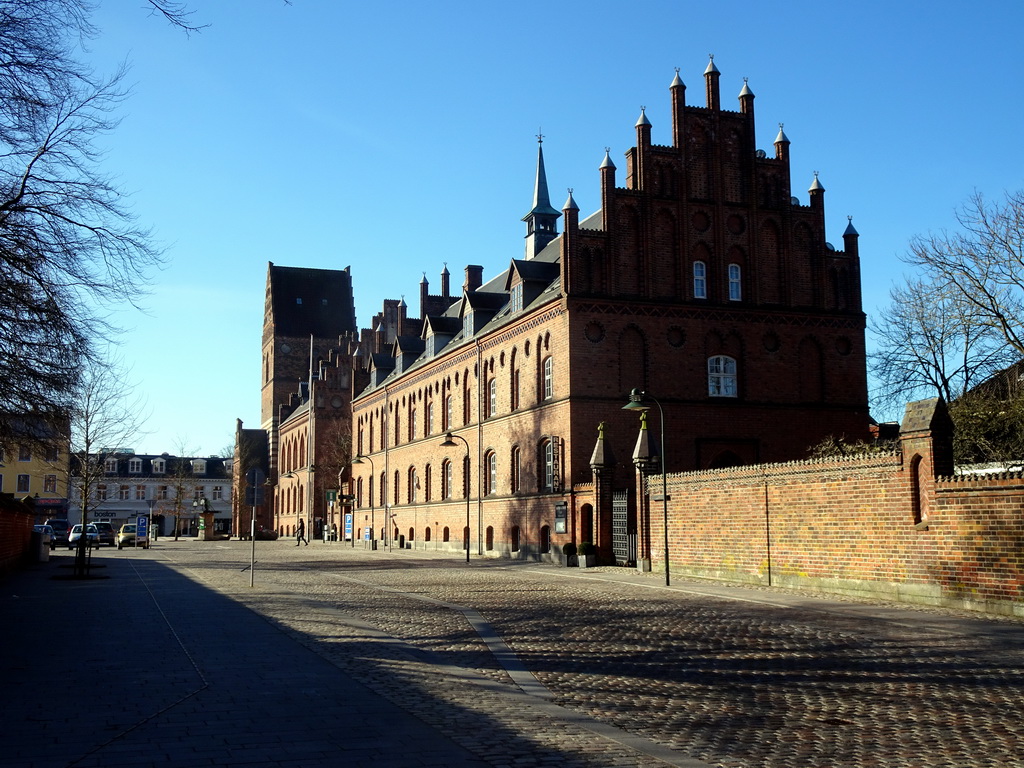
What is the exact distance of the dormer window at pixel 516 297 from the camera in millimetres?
43031

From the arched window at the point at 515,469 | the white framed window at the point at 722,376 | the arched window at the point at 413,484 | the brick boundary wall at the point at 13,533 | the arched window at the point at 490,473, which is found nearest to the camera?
the brick boundary wall at the point at 13,533

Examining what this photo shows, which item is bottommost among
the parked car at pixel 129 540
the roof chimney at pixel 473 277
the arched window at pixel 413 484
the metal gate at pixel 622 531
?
the parked car at pixel 129 540

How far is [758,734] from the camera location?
8000mm

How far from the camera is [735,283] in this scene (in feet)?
130

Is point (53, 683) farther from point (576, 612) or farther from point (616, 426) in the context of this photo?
point (616, 426)

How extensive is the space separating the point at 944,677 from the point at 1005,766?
13.1 feet

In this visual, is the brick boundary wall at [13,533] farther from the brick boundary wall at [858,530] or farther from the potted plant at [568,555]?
the brick boundary wall at [858,530]

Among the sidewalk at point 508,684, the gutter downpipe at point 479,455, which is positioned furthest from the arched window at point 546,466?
the sidewalk at point 508,684

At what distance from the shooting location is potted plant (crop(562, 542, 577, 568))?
116 feet

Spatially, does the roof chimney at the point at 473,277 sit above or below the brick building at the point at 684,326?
above

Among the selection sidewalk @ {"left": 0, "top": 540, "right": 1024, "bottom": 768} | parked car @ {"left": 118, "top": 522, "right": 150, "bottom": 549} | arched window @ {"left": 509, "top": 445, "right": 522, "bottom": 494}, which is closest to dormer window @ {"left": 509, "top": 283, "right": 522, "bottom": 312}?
arched window @ {"left": 509, "top": 445, "right": 522, "bottom": 494}

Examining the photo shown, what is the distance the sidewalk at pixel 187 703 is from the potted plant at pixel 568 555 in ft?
65.6

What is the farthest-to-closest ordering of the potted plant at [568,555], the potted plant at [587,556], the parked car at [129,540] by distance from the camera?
the parked car at [129,540] < the potted plant at [568,555] < the potted plant at [587,556]

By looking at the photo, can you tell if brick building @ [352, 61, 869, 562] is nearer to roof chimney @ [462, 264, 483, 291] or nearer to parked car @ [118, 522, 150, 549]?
roof chimney @ [462, 264, 483, 291]
